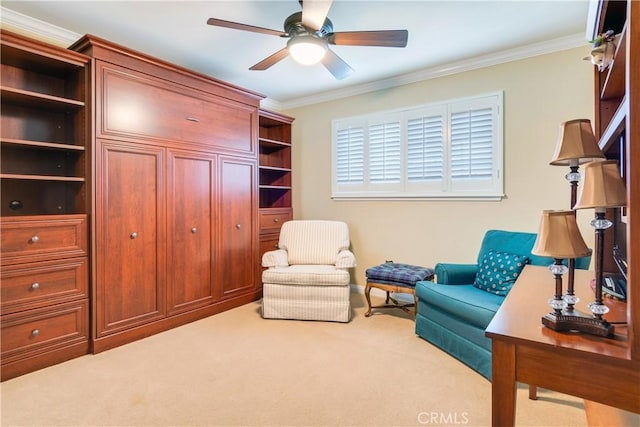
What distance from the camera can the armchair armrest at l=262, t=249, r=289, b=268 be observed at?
11.3 ft

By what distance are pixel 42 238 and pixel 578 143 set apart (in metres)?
3.01

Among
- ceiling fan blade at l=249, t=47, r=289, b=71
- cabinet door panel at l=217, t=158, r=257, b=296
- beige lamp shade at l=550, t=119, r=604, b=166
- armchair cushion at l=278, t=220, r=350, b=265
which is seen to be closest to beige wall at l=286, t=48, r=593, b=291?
armchair cushion at l=278, t=220, r=350, b=265

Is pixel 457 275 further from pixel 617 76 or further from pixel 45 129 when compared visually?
pixel 45 129

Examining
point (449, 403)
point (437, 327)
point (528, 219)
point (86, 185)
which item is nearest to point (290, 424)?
point (449, 403)

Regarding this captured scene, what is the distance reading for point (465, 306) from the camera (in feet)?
7.53

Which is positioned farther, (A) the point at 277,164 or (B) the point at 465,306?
(A) the point at 277,164

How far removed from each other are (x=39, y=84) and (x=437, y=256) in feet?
12.6

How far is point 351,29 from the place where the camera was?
8.95ft

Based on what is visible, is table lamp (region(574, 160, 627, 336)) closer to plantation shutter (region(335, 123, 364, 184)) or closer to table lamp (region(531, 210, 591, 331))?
table lamp (region(531, 210, 591, 331))

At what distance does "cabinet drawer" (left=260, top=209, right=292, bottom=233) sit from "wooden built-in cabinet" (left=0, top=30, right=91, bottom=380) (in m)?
1.90

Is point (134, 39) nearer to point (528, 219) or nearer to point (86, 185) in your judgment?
point (86, 185)

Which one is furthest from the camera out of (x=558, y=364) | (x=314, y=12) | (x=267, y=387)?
(x=267, y=387)

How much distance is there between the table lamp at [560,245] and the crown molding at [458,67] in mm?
2608

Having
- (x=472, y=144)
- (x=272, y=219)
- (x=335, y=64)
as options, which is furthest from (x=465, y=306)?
(x=272, y=219)
